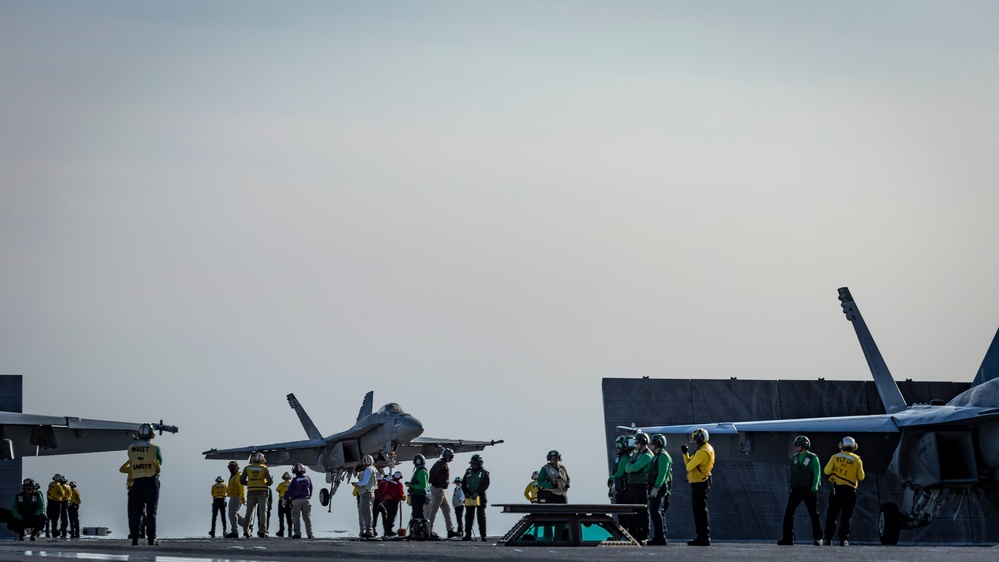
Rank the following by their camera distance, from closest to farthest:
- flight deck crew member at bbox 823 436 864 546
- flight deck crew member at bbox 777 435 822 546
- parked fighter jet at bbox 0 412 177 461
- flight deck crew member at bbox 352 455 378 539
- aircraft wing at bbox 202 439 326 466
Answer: flight deck crew member at bbox 777 435 822 546
flight deck crew member at bbox 823 436 864 546
parked fighter jet at bbox 0 412 177 461
flight deck crew member at bbox 352 455 378 539
aircraft wing at bbox 202 439 326 466

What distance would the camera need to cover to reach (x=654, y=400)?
35750mm

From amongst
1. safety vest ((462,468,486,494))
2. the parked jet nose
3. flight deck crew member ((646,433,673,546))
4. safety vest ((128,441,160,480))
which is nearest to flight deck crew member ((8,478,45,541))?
safety vest ((128,441,160,480))

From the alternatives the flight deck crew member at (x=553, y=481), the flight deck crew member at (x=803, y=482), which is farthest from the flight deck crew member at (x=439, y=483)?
the flight deck crew member at (x=803, y=482)

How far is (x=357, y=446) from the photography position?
3703cm

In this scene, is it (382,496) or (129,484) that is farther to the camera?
(382,496)

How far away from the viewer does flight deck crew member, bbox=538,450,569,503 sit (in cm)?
2003

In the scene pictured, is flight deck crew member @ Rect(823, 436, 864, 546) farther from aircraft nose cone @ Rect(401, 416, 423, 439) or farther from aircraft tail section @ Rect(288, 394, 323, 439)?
aircraft tail section @ Rect(288, 394, 323, 439)

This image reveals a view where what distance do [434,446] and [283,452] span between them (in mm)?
5511

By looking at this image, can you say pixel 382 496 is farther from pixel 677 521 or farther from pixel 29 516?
pixel 677 521

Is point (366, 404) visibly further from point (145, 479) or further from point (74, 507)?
point (145, 479)

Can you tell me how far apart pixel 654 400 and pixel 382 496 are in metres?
12.6

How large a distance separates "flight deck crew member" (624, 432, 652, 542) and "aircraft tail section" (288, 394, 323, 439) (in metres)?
28.8

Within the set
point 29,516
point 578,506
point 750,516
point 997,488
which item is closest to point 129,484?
point 29,516

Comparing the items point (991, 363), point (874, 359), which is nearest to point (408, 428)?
point (874, 359)
